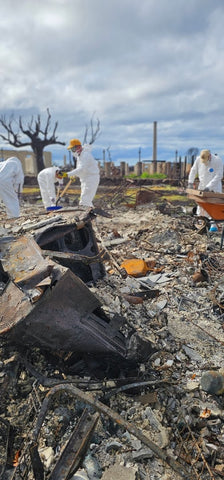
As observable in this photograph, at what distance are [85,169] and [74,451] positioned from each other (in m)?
7.40

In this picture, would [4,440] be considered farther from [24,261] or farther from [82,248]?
[82,248]

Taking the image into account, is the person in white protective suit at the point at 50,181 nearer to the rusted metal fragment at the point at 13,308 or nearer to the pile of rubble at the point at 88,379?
the pile of rubble at the point at 88,379

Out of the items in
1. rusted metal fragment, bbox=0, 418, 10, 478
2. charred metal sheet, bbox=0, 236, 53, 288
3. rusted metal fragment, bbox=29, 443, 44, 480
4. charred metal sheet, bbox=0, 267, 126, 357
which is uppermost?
charred metal sheet, bbox=0, 236, 53, 288

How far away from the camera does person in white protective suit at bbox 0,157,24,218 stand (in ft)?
23.0

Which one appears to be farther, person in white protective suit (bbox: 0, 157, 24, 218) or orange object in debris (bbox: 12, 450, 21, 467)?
person in white protective suit (bbox: 0, 157, 24, 218)

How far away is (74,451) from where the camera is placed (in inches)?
68.8

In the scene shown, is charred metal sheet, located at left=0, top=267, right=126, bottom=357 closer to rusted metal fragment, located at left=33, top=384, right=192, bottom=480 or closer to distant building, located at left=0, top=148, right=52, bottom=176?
rusted metal fragment, located at left=33, top=384, right=192, bottom=480

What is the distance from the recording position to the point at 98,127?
27047 millimetres

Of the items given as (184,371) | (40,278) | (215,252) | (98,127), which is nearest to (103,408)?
(40,278)

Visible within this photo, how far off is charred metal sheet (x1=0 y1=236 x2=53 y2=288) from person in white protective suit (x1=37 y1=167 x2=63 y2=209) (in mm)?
5626

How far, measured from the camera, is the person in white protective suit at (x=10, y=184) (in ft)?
23.0

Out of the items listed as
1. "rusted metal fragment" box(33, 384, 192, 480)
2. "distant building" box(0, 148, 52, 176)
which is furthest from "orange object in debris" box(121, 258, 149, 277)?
"distant building" box(0, 148, 52, 176)

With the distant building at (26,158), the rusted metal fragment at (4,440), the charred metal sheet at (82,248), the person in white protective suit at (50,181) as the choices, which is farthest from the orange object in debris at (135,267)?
the distant building at (26,158)

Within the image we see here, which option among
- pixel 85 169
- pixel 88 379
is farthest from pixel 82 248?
pixel 85 169
